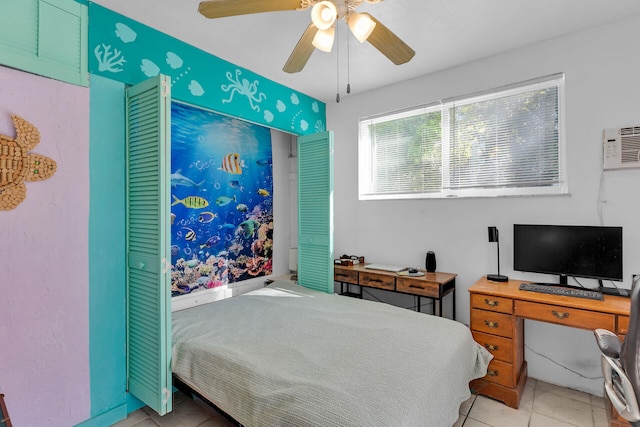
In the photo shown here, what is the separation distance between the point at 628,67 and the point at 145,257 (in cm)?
374

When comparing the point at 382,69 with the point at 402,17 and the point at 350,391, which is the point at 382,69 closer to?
the point at 402,17

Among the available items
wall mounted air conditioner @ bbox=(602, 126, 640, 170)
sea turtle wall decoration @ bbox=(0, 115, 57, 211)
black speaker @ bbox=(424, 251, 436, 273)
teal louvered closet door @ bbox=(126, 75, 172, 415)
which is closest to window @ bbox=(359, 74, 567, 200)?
wall mounted air conditioner @ bbox=(602, 126, 640, 170)

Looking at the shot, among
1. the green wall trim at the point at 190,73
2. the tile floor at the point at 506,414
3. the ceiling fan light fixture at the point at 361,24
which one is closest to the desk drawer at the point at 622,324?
the tile floor at the point at 506,414

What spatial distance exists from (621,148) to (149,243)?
3457mm

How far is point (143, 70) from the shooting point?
235 centimetres

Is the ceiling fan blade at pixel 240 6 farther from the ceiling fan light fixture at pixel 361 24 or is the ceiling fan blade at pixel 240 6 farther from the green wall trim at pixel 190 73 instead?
the green wall trim at pixel 190 73

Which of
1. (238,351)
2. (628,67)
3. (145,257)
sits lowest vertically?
(238,351)

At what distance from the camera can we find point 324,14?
1.61 m

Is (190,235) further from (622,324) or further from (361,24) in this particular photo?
(622,324)

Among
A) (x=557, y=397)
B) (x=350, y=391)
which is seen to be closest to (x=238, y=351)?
(x=350, y=391)

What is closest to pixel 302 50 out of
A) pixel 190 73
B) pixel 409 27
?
pixel 409 27

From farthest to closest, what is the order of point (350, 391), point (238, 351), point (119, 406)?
point (119, 406), point (238, 351), point (350, 391)

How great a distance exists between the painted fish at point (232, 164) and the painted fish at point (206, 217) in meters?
0.51

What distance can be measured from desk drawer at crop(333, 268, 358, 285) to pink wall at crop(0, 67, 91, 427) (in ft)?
7.46
